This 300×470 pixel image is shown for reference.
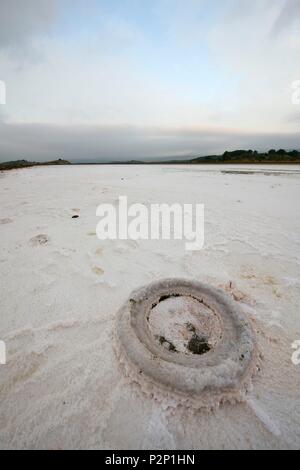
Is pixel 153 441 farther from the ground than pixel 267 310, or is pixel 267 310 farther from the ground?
pixel 267 310

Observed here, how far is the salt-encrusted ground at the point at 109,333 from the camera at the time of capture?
100 centimetres

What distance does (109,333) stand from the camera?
151 cm

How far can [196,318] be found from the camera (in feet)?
5.17

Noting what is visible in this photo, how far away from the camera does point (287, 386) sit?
1.20 m

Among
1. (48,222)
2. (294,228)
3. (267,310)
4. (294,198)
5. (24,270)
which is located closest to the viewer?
(267,310)

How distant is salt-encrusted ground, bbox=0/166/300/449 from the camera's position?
100 centimetres
